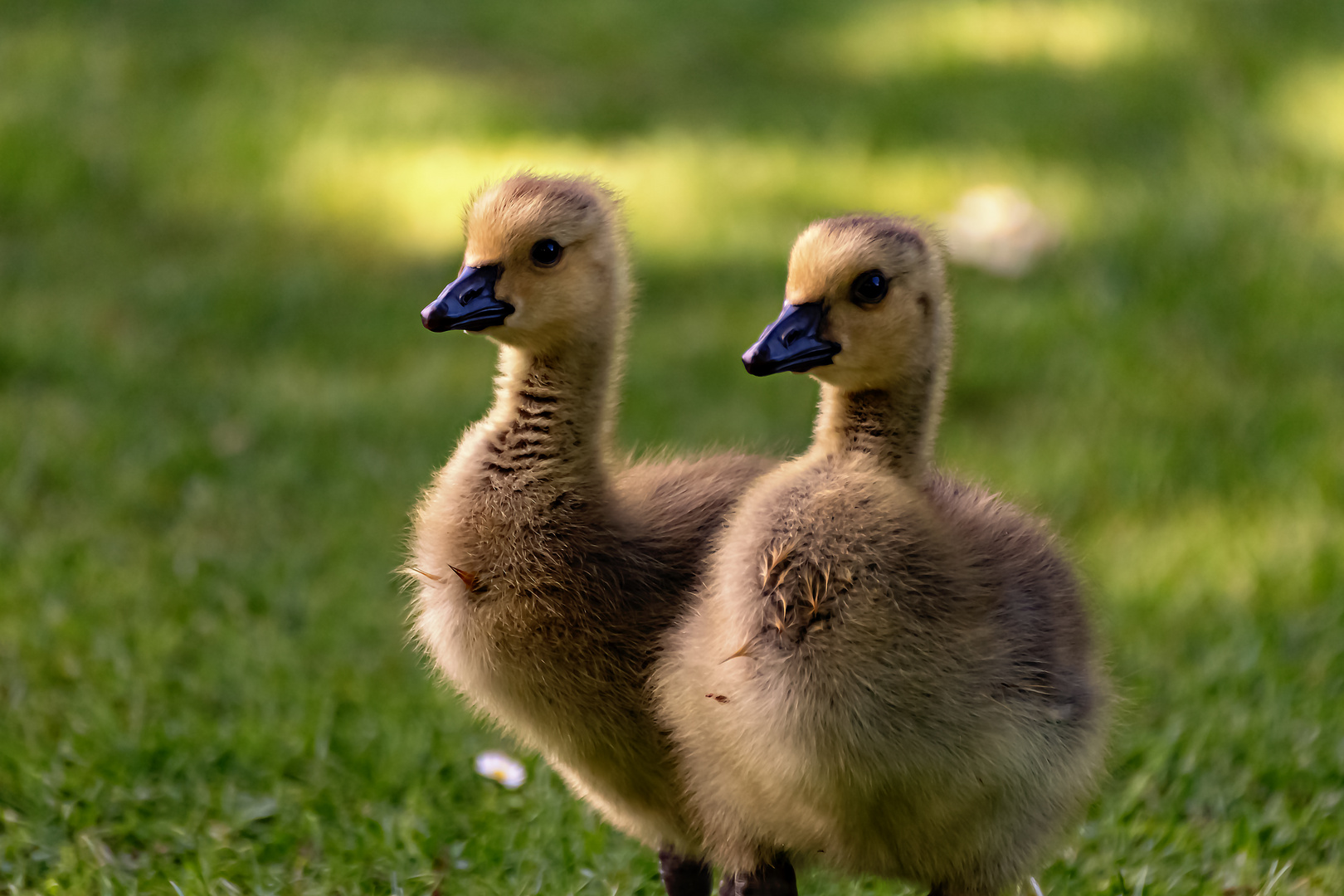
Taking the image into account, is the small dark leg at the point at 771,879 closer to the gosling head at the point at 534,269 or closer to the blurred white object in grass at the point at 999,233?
the gosling head at the point at 534,269

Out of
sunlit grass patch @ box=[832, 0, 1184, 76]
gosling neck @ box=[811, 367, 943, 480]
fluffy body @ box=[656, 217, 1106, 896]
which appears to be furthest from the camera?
sunlit grass patch @ box=[832, 0, 1184, 76]

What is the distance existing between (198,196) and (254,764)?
4.76 meters

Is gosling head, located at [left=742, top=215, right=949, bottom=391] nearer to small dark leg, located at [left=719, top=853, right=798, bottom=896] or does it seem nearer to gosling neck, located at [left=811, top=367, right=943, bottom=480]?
gosling neck, located at [left=811, top=367, right=943, bottom=480]

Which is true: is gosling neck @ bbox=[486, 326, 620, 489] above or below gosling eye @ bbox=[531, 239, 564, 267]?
below

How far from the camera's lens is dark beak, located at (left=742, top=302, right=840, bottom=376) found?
2.79 meters

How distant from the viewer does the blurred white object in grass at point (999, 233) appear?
24.0 ft

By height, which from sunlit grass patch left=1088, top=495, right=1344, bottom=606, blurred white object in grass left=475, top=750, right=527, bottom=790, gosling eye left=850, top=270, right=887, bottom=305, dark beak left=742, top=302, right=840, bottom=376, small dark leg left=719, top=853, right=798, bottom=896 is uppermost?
gosling eye left=850, top=270, right=887, bottom=305

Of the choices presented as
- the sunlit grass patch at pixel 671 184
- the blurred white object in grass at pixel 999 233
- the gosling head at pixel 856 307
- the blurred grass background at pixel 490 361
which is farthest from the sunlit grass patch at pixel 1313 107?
the gosling head at pixel 856 307

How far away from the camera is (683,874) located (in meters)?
3.37

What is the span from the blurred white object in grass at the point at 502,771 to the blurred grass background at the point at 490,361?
6cm

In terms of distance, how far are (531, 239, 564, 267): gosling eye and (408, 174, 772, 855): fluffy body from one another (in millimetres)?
20

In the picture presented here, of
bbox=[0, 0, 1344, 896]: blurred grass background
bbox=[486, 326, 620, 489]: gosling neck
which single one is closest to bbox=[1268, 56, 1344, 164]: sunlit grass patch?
bbox=[0, 0, 1344, 896]: blurred grass background

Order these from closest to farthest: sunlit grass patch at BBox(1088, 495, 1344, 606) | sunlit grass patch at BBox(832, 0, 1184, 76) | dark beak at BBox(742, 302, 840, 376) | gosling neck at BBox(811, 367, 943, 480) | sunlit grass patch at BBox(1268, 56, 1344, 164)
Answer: dark beak at BBox(742, 302, 840, 376) < gosling neck at BBox(811, 367, 943, 480) < sunlit grass patch at BBox(1088, 495, 1344, 606) < sunlit grass patch at BBox(1268, 56, 1344, 164) < sunlit grass patch at BBox(832, 0, 1184, 76)

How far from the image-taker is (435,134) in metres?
8.50
